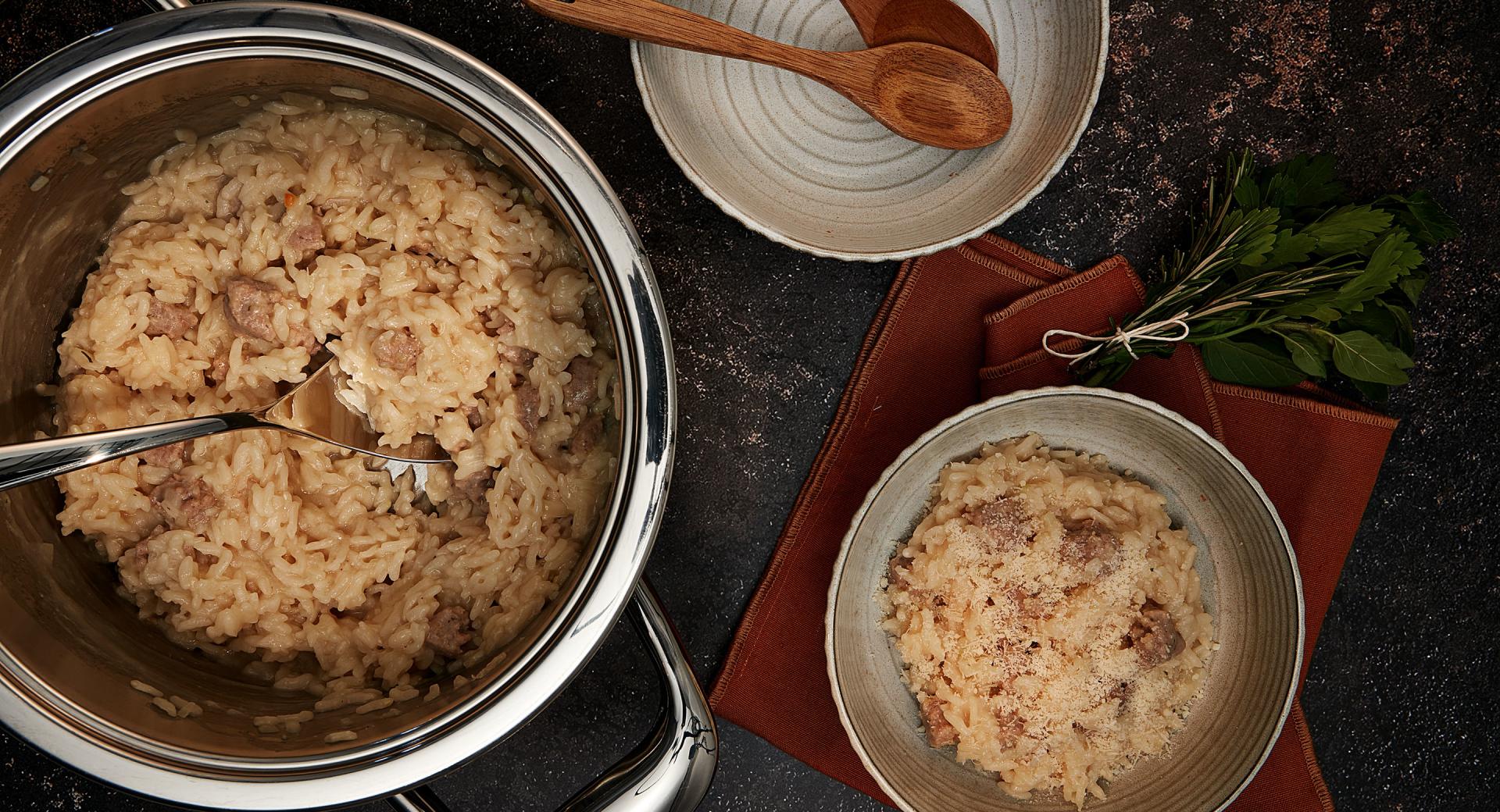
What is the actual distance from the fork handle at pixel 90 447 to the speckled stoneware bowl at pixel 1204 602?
1153 mm

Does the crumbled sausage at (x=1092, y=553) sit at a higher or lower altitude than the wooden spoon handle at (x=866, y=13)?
lower

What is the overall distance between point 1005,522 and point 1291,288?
79 cm

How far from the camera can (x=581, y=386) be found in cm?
167

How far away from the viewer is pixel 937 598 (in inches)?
72.2


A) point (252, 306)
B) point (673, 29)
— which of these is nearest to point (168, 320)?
point (252, 306)

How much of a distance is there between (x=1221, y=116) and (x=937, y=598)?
1.28 m

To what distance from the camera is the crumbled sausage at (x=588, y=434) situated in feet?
5.53

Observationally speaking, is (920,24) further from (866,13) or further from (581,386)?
(581,386)

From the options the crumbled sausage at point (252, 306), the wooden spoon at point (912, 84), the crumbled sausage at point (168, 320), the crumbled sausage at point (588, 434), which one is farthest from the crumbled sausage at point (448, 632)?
the wooden spoon at point (912, 84)

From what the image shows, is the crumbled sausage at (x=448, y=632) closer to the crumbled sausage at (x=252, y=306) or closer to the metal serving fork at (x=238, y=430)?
the metal serving fork at (x=238, y=430)

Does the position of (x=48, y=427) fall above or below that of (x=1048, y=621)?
above

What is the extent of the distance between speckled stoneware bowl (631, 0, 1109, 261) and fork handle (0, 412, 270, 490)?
0.98 metres

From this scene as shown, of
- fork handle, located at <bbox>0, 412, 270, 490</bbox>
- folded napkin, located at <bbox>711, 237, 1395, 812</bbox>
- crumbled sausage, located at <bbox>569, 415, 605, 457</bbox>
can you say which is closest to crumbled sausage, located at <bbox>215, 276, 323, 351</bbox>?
fork handle, located at <bbox>0, 412, 270, 490</bbox>

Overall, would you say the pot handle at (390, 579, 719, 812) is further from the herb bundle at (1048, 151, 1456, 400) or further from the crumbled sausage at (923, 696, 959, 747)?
the herb bundle at (1048, 151, 1456, 400)
